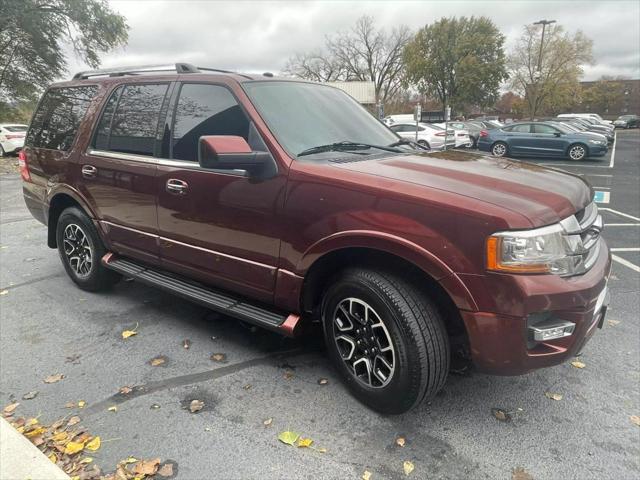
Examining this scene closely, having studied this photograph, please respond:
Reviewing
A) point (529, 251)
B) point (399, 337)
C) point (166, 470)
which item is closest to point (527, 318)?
point (529, 251)

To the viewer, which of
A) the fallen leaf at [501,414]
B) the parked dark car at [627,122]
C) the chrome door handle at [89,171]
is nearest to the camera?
the fallen leaf at [501,414]

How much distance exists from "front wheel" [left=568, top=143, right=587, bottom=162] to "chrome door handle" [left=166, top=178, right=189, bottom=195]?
1857 cm

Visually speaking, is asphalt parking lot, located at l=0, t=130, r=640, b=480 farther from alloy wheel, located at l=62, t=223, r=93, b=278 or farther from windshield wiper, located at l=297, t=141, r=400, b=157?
windshield wiper, located at l=297, t=141, r=400, b=157

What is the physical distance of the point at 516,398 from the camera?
289 centimetres

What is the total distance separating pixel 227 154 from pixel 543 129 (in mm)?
19128

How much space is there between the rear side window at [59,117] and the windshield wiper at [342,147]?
2.34m

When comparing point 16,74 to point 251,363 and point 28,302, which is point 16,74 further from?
point 251,363

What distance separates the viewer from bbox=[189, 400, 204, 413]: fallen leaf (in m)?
2.74

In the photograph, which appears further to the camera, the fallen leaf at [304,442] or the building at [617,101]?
the building at [617,101]

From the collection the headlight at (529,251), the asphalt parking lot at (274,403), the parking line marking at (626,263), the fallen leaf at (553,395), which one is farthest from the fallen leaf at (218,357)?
the parking line marking at (626,263)

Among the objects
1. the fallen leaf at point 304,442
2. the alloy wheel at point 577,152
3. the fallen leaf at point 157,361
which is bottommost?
the fallen leaf at point 304,442

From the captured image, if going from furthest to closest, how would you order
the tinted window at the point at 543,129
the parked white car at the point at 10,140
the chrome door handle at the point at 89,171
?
the parked white car at the point at 10,140 → the tinted window at the point at 543,129 → the chrome door handle at the point at 89,171

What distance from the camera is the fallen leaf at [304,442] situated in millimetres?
2445

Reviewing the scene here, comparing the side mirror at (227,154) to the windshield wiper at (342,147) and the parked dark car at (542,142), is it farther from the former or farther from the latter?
the parked dark car at (542,142)
